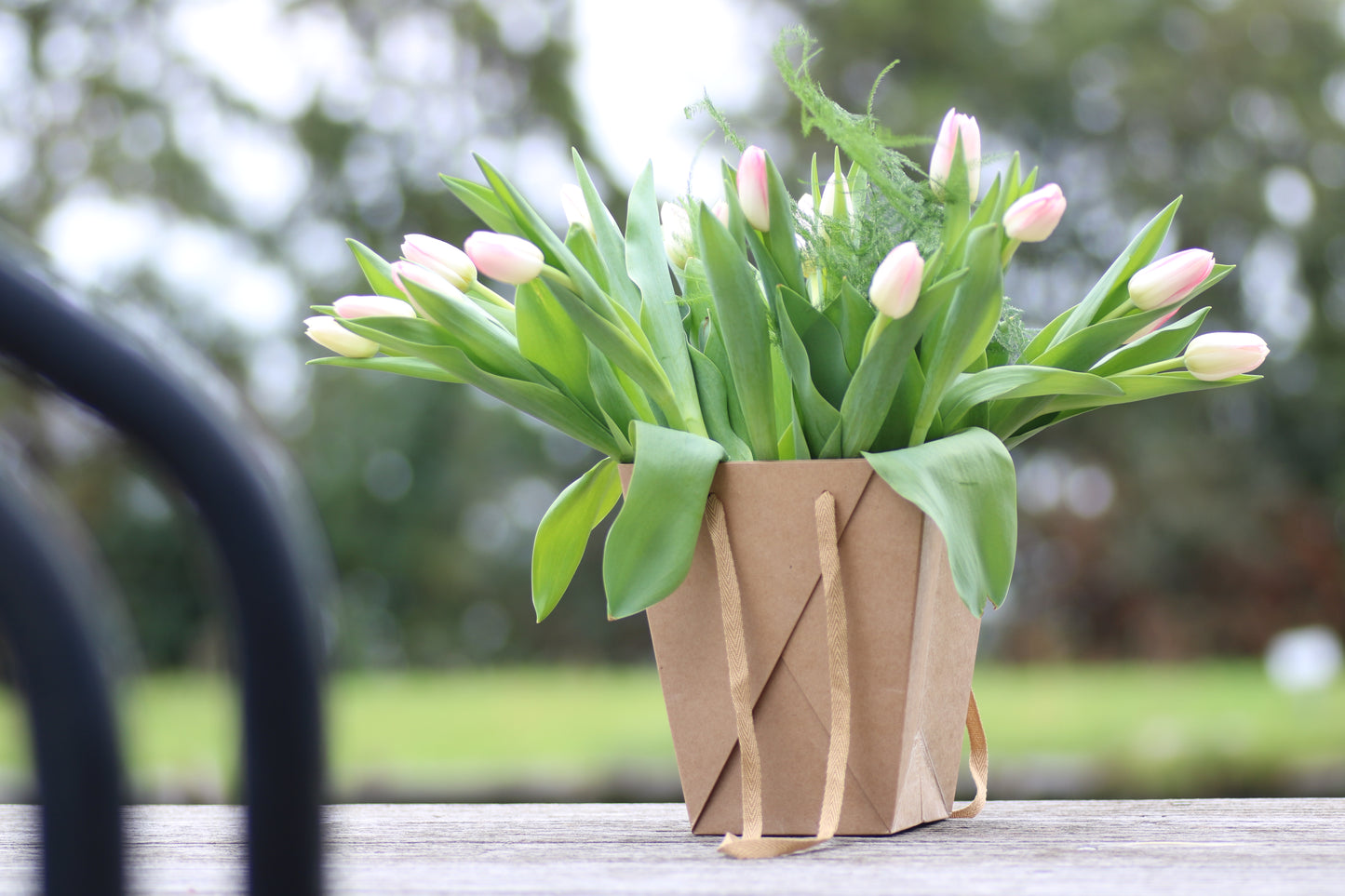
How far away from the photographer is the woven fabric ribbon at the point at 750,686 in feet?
1.14

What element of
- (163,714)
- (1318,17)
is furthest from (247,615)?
(1318,17)

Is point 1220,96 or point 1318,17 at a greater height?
point 1318,17

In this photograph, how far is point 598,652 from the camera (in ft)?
15.1

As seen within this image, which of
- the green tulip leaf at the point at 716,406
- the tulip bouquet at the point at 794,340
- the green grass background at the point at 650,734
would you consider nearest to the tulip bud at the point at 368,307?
the tulip bouquet at the point at 794,340

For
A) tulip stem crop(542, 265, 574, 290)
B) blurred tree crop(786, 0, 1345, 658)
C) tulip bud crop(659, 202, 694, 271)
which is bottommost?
tulip stem crop(542, 265, 574, 290)

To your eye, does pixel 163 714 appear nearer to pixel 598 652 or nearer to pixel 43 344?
pixel 598 652

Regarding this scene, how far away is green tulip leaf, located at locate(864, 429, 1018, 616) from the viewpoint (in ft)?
1.10

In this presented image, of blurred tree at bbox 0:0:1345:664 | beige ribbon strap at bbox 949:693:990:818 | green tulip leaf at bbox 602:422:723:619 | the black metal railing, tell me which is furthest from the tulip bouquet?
blurred tree at bbox 0:0:1345:664

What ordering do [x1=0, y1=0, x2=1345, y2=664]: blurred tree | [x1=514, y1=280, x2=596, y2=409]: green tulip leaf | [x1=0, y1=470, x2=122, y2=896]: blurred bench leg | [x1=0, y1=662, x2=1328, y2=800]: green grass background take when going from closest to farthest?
[x1=0, y1=470, x2=122, y2=896]: blurred bench leg → [x1=514, y1=280, x2=596, y2=409]: green tulip leaf → [x1=0, y1=662, x2=1328, y2=800]: green grass background → [x1=0, y1=0, x2=1345, y2=664]: blurred tree

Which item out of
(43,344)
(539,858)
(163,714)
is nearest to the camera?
(43,344)

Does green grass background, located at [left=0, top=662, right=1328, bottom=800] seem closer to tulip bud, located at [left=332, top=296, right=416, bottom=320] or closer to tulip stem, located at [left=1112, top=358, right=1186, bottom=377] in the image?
tulip bud, located at [left=332, top=296, right=416, bottom=320]

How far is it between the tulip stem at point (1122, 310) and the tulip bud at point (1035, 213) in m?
0.06

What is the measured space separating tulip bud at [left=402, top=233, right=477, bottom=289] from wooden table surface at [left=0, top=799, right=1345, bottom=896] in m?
0.20

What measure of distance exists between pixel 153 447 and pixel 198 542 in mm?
15
